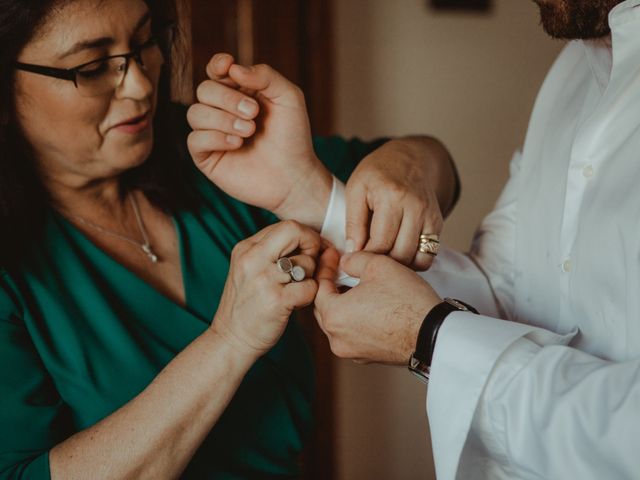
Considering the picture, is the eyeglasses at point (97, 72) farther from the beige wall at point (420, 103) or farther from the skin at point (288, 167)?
the beige wall at point (420, 103)

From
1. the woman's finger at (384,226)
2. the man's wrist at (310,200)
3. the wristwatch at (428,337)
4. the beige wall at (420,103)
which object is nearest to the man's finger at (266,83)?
the man's wrist at (310,200)

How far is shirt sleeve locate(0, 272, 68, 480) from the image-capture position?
3.70 feet

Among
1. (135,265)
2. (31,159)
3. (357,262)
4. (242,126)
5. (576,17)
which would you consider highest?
(576,17)

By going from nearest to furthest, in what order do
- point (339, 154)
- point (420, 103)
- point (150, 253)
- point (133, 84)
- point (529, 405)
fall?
point (529, 405) < point (133, 84) < point (150, 253) < point (339, 154) < point (420, 103)

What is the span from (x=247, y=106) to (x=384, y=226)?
34 centimetres

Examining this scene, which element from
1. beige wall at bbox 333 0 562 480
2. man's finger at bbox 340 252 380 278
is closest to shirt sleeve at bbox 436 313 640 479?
man's finger at bbox 340 252 380 278

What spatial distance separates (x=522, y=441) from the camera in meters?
1.00

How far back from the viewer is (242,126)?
1.28 m

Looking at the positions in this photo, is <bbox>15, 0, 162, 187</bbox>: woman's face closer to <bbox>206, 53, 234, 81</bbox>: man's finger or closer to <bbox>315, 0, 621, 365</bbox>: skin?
<bbox>206, 53, 234, 81</bbox>: man's finger

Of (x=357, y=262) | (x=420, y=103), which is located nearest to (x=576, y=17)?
(x=357, y=262)

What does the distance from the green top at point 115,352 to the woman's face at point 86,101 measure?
0.14m

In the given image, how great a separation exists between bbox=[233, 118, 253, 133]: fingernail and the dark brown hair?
0.33 m

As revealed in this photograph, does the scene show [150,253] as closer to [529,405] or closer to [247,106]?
[247,106]

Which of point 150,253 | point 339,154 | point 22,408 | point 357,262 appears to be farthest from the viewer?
point 339,154
